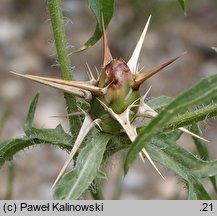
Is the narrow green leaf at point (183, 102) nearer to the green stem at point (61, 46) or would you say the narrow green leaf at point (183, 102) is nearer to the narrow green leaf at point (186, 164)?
the narrow green leaf at point (186, 164)

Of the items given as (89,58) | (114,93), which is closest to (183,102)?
(114,93)

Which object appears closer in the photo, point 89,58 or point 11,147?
point 11,147

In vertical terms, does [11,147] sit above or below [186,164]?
above

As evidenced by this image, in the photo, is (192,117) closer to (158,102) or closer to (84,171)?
(158,102)

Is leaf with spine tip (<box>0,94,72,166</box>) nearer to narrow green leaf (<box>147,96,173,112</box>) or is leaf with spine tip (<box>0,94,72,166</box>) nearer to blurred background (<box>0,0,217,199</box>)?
narrow green leaf (<box>147,96,173,112</box>)

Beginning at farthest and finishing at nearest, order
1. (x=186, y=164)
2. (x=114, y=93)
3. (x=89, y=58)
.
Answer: (x=89, y=58)
(x=186, y=164)
(x=114, y=93)

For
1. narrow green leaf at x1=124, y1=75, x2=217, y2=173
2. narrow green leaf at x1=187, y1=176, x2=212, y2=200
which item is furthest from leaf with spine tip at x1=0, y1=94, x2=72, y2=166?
narrow green leaf at x1=124, y1=75, x2=217, y2=173
